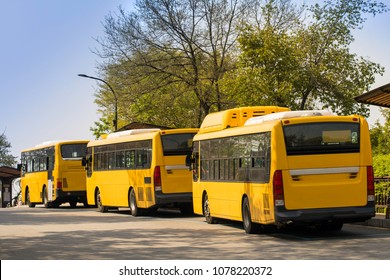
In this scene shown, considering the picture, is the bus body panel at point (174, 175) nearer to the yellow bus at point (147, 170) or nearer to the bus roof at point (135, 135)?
the yellow bus at point (147, 170)

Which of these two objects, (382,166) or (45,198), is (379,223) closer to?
(382,166)

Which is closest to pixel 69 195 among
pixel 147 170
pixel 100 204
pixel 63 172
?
pixel 63 172

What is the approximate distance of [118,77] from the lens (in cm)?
5253

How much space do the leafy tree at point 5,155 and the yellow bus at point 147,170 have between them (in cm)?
8950

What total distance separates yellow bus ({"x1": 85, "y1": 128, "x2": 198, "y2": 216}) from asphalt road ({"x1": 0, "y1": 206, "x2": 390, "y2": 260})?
372 centimetres

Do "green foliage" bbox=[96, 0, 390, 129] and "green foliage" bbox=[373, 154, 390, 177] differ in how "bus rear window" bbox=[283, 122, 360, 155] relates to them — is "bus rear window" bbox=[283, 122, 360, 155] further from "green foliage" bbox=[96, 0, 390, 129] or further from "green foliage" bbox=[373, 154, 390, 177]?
"green foliage" bbox=[96, 0, 390, 129]

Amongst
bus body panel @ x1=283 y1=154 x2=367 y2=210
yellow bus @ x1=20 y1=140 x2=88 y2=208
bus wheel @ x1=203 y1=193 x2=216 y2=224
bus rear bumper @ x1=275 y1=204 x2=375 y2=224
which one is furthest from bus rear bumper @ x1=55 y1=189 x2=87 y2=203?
bus body panel @ x1=283 y1=154 x2=367 y2=210

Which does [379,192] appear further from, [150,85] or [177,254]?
[150,85]

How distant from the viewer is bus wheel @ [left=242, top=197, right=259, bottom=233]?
20.5 meters

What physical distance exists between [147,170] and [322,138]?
456 inches

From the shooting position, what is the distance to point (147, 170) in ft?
97.9

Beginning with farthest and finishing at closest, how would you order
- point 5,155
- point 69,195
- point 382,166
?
1. point 5,155
2. point 69,195
3. point 382,166

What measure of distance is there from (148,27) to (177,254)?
121 feet

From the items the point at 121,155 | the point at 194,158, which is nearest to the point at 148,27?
the point at 121,155
